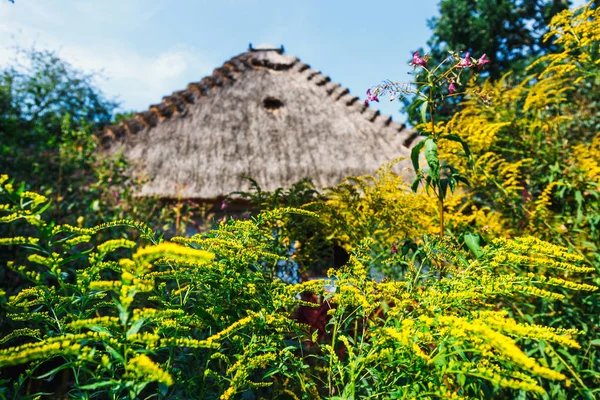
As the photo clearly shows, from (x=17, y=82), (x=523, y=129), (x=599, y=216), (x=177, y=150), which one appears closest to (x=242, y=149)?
(x=177, y=150)

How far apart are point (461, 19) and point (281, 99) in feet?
29.5

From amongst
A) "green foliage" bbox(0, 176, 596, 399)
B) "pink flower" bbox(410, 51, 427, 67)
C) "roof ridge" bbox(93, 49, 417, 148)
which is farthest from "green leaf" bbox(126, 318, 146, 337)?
"roof ridge" bbox(93, 49, 417, 148)

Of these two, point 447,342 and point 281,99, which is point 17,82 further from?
point 447,342

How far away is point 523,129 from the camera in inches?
112

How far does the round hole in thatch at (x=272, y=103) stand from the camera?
310 inches

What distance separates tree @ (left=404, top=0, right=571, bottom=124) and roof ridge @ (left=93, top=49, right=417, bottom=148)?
18.7ft

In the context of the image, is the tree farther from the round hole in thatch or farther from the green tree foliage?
the green tree foliage

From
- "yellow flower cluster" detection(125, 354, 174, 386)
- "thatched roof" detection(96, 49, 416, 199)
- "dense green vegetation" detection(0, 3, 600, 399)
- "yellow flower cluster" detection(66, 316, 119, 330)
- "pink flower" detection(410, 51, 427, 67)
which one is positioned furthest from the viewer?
"thatched roof" detection(96, 49, 416, 199)

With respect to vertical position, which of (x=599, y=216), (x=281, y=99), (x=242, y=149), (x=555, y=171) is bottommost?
(x=599, y=216)

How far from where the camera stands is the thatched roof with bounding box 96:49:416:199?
21.3ft

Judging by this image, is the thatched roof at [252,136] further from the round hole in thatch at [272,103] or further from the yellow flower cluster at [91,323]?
the yellow flower cluster at [91,323]

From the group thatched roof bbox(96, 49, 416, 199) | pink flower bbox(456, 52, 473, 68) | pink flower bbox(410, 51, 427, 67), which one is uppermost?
thatched roof bbox(96, 49, 416, 199)

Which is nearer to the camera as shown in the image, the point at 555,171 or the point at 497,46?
the point at 555,171

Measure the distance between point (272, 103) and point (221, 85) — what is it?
1.10m
